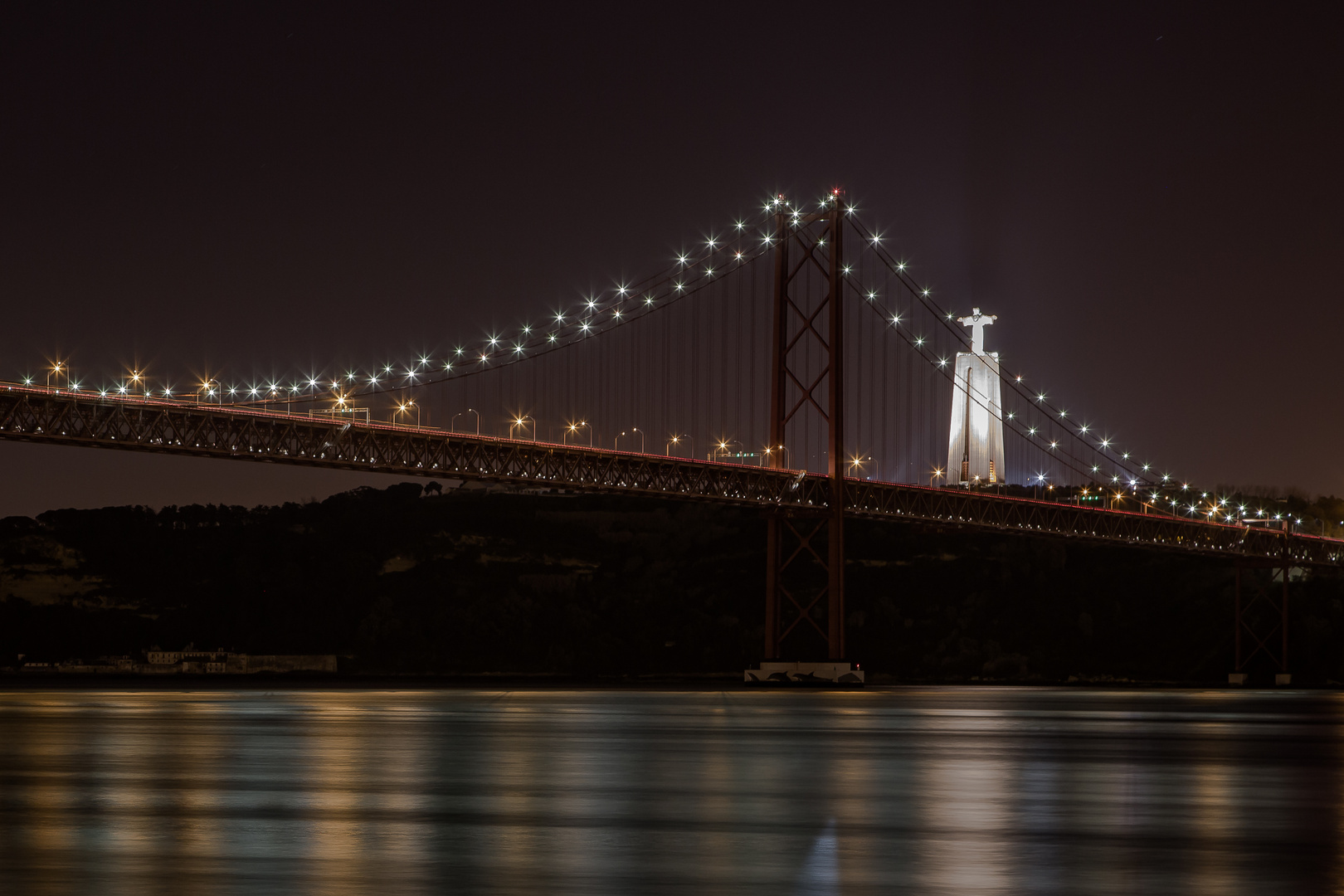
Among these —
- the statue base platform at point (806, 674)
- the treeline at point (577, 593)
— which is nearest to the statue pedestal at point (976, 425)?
the treeline at point (577, 593)

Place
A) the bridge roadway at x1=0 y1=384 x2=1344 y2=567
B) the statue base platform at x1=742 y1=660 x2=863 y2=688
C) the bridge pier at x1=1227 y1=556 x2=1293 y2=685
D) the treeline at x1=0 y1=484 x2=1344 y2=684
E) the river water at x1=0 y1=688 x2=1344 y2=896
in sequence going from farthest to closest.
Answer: the treeline at x1=0 y1=484 x2=1344 y2=684 < the bridge pier at x1=1227 y1=556 x2=1293 y2=685 < the statue base platform at x1=742 y1=660 x2=863 y2=688 < the bridge roadway at x1=0 y1=384 x2=1344 y2=567 < the river water at x1=0 y1=688 x2=1344 y2=896

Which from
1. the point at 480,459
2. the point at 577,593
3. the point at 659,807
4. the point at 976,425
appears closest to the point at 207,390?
the point at 480,459

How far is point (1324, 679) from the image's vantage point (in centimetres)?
7069

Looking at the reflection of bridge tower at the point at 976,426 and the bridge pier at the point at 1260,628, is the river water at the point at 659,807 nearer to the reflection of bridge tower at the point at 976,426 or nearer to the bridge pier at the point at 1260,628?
the bridge pier at the point at 1260,628

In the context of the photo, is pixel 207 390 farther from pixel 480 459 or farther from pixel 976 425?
pixel 976 425

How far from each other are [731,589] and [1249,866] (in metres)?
85.5

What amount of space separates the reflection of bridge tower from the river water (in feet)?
171

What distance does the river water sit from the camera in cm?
1018

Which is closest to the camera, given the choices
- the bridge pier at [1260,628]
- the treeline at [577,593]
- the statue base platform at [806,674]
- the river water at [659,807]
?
the river water at [659,807]

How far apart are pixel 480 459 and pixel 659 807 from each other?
3914 centimetres

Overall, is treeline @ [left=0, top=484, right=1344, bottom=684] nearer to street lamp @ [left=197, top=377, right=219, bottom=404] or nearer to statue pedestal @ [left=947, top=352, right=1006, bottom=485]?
statue pedestal @ [left=947, top=352, right=1006, bottom=485]

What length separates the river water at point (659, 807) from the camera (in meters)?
10.2

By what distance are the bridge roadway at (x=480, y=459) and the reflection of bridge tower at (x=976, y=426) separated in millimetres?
15203

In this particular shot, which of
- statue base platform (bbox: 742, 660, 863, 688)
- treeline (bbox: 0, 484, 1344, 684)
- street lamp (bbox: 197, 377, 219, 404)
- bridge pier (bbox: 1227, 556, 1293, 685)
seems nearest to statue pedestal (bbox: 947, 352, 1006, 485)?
treeline (bbox: 0, 484, 1344, 684)
